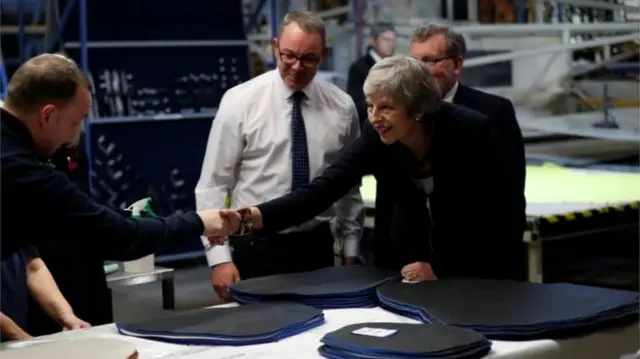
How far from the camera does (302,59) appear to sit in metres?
3.07

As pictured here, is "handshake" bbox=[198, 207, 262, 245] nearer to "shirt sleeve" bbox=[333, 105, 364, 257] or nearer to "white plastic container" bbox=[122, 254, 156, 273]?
"shirt sleeve" bbox=[333, 105, 364, 257]

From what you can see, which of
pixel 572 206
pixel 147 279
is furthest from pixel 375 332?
pixel 572 206

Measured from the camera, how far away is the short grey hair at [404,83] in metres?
2.58

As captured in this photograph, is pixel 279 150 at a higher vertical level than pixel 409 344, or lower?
higher

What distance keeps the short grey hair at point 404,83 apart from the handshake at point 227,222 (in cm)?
50

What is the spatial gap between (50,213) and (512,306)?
1.07 metres

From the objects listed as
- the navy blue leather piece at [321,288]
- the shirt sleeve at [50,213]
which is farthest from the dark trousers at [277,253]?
the shirt sleeve at [50,213]

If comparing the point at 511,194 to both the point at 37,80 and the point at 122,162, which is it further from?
the point at 122,162

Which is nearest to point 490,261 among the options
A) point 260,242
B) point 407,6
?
point 260,242

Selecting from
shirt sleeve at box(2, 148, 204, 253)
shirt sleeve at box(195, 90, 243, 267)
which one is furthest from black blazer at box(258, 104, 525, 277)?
shirt sleeve at box(2, 148, 204, 253)

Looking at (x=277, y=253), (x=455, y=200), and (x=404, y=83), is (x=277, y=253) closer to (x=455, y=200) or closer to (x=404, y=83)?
(x=455, y=200)

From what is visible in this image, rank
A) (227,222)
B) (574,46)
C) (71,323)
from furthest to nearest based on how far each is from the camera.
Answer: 1. (574,46)
2. (227,222)
3. (71,323)

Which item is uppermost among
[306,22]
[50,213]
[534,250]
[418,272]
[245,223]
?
[306,22]

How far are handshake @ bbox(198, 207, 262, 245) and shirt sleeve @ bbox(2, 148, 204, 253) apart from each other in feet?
1.25
